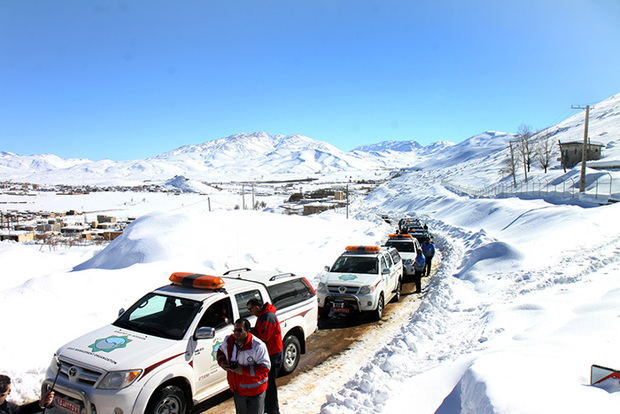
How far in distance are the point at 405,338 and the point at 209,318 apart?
13.6 ft

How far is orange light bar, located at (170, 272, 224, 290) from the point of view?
19.4ft

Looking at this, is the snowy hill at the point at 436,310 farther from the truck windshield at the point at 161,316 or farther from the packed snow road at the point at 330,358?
the truck windshield at the point at 161,316

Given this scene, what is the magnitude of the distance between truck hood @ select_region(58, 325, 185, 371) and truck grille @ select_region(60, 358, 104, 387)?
6 cm

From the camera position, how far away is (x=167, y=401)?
4820 mm

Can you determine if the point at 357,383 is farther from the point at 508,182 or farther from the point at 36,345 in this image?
the point at 508,182

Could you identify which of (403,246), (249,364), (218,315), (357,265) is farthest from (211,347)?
(403,246)

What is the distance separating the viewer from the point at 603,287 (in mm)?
8609

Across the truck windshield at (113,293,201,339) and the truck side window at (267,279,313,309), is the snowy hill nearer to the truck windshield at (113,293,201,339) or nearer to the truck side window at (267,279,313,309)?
the truck side window at (267,279,313,309)

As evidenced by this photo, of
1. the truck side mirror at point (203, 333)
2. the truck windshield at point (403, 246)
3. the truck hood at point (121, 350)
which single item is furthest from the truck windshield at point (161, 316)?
the truck windshield at point (403, 246)

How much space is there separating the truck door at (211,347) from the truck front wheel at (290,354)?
1254 mm

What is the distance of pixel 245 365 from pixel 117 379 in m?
1.51

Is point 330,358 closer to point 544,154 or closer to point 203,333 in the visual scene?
point 203,333

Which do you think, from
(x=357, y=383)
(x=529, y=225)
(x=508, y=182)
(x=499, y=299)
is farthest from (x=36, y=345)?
(x=508, y=182)

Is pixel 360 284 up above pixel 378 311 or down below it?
above
